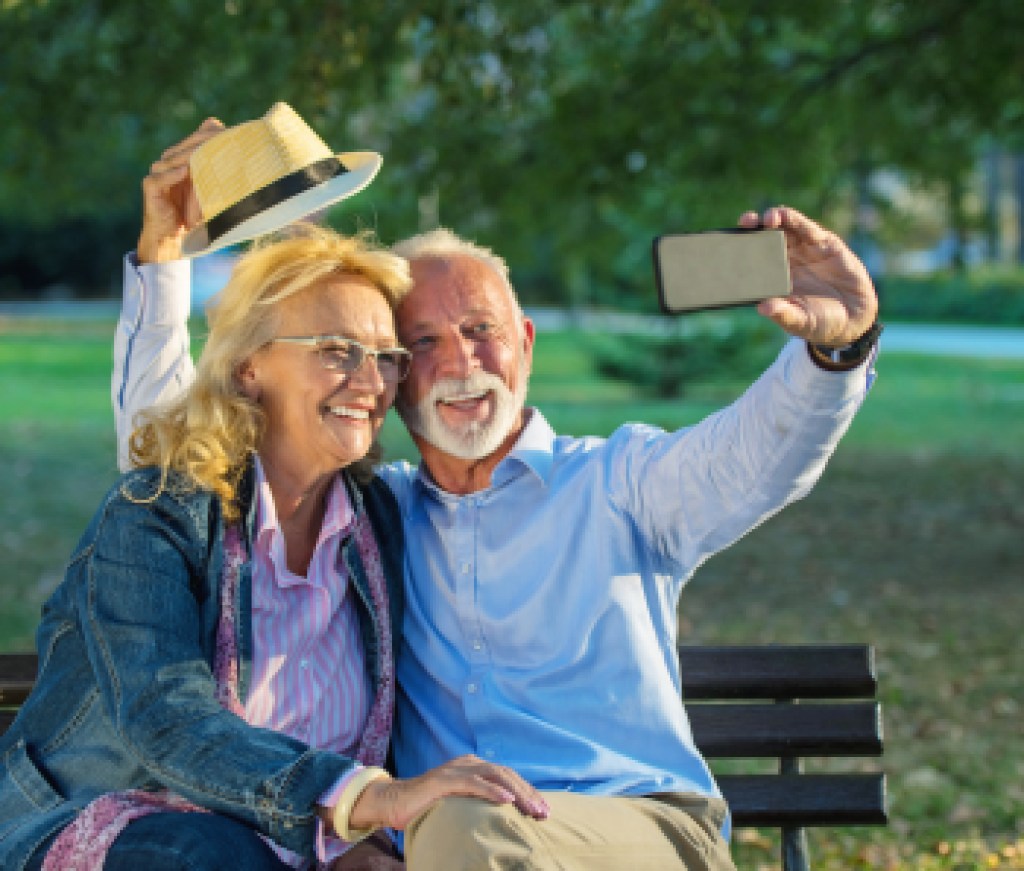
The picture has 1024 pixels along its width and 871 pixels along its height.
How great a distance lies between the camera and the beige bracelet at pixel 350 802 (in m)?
2.60

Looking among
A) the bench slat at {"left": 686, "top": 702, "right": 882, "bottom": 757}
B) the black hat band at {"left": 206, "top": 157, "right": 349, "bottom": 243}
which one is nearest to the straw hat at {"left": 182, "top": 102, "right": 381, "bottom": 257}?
the black hat band at {"left": 206, "top": 157, "right": 349, "bottom": 243}

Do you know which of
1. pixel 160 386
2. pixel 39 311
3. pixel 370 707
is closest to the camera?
pixel 370 707

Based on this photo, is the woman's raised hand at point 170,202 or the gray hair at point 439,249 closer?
the woman's raised hand at point 170,202

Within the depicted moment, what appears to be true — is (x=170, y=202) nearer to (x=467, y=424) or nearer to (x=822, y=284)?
(x=467, y=424)

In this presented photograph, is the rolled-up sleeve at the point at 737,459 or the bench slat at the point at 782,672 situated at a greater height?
the rolled-up sleeve at the point at 737,459

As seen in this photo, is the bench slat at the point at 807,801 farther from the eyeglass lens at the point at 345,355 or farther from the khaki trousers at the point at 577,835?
the eyeglass lens at the point at 345,355

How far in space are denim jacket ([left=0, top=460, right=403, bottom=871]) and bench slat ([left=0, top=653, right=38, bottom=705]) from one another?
685mm

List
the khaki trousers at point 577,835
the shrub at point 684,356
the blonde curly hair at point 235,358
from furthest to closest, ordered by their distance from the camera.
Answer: the shrub at point 684,356, the blonde curly hair at point 235,358, the khaki trousers at point 577,835

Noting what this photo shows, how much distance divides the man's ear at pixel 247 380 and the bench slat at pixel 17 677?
1.01m

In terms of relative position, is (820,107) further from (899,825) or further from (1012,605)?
(899,825)

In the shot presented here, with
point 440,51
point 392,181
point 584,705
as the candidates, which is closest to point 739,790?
point 584,705

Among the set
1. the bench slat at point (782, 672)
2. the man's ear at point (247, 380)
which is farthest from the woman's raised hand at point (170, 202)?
the bench slat at point (782, 672)

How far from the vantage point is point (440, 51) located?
725 cm

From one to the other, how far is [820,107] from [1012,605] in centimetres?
358
